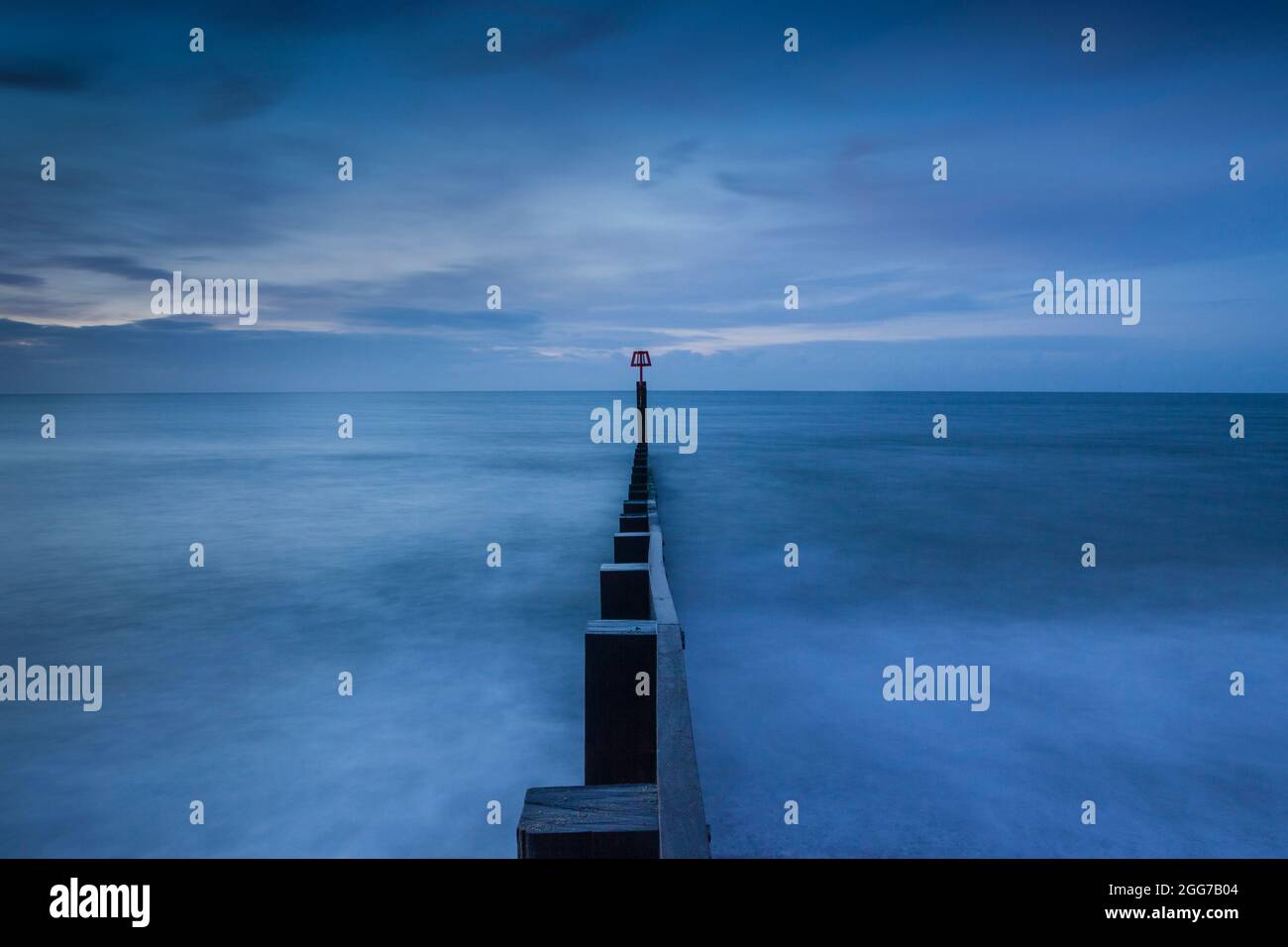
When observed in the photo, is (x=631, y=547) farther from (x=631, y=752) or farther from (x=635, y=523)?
(x=631, y=752)

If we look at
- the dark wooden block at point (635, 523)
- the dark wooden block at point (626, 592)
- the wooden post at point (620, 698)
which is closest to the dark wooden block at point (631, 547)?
the dark wooden block at point (635, 523)

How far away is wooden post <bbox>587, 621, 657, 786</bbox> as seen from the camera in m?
2.75

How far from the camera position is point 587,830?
180 cm

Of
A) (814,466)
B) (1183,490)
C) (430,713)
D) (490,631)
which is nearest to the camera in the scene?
(430,713)

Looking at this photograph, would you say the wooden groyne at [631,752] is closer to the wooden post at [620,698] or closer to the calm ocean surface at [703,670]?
the wooden post at [620,698]

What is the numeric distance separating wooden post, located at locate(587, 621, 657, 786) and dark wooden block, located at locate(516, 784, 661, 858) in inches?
34.1

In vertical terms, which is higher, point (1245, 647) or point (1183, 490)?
point (1183, 490)

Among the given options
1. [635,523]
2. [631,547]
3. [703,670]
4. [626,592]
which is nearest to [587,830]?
[626,592]

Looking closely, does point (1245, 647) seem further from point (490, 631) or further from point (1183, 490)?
point (1183, 490)

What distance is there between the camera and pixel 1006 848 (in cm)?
382

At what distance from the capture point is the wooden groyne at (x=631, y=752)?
1805 mm

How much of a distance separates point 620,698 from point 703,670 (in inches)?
141

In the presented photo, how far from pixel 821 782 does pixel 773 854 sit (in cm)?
84

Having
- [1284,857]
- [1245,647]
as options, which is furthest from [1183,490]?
[1284,857]
